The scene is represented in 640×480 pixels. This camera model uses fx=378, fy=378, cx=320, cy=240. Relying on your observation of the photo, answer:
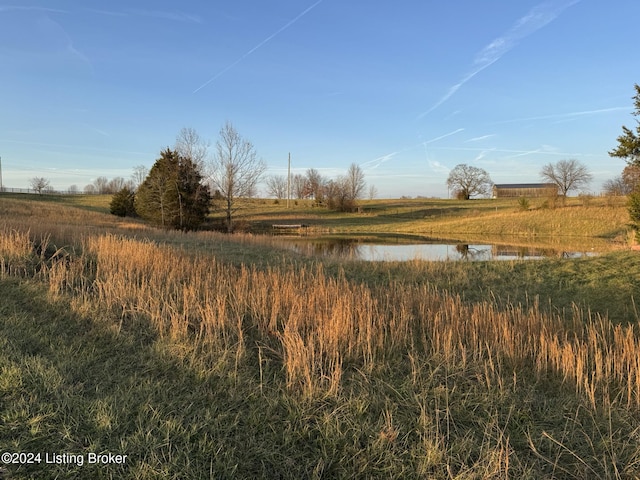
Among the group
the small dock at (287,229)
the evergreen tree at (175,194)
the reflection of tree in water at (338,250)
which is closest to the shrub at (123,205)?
the evergreen tree at (175,194)

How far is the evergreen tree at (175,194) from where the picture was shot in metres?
32.2

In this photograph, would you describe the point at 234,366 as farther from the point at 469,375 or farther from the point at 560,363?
the point at 560,363

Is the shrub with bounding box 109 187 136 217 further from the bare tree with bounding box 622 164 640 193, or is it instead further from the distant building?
the distant building

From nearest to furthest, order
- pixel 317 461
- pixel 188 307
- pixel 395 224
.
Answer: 1. pixel 317 461
2. pixel 188 307
3. pixel 395 224

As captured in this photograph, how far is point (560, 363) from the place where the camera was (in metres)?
4.23

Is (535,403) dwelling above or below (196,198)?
below

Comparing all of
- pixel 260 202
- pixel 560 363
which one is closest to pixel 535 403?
pixel 560 363

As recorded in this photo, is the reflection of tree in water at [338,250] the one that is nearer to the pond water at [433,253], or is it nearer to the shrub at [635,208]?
the pond water at [433,253]

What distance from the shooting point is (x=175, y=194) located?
32.1m

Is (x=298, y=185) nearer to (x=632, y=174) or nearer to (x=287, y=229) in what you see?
(x=287, y=229)

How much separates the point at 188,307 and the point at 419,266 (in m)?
9.57

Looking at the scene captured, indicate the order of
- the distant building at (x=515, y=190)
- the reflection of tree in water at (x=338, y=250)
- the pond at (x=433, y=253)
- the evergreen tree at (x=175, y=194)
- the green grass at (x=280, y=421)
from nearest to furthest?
the green grass at (x=280, y=421)
the pond at (x=433, y=253)
the reflection of tree in water at (x=338, y=250)
the evergreen tree at (x=175, y=194)
the distant building at (x=515, y=190)

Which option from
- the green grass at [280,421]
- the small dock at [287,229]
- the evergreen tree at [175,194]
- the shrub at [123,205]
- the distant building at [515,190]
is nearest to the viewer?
the green grass at [280,421]

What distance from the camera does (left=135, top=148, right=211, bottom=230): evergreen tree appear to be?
32.2 metres
